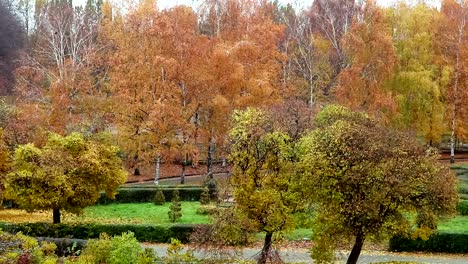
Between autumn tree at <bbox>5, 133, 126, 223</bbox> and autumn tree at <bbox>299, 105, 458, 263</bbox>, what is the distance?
1157cm

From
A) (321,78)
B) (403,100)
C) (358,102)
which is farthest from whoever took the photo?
(321,78)

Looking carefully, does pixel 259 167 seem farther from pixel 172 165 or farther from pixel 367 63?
pixel 172 165

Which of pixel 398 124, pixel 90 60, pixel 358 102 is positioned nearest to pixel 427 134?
pixel 398 124

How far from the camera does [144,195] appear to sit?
32188 millimetres

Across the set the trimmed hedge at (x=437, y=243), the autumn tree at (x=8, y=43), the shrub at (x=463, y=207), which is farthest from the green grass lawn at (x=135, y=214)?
the autumn tree at (x=8, y=43)

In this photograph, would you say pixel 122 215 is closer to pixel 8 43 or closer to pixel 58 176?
pixel 58 176

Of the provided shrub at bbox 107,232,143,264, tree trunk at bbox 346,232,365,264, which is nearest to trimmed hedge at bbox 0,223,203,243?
shrub at bbox 107,232,143,264

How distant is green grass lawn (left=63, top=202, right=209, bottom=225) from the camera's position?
26.3 meters

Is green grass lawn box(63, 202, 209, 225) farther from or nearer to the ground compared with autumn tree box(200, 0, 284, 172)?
nearer to the ground

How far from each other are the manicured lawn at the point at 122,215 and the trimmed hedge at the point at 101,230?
8.25 ft

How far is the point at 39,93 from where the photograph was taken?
41.5 m

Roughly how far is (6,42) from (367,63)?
44171 millimetres

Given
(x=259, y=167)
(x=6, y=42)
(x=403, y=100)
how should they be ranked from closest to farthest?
(x=259, y=167) → (x=403, y=100) → (x=6, y=42)

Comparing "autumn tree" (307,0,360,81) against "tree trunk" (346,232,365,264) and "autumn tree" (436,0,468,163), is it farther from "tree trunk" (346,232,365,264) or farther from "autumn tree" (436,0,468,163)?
"tree trunk" (346,232,365,264)
